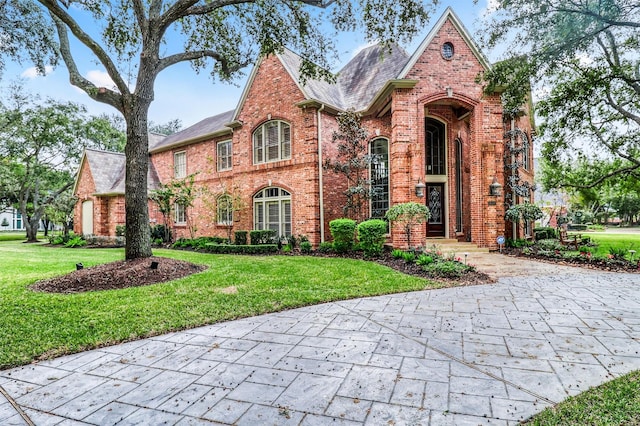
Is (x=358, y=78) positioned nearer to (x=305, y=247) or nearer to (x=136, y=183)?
(x=305, y=247)

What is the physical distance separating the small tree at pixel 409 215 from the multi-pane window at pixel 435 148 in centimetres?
333

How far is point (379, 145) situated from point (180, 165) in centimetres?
1176

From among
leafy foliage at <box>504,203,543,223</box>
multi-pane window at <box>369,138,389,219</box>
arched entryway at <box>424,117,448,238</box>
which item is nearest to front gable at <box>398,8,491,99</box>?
arched entryway at <box>424,117,448,238</box>

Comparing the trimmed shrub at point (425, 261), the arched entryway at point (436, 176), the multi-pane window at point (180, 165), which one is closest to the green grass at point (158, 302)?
the trimmed shrub at point (425, 261)

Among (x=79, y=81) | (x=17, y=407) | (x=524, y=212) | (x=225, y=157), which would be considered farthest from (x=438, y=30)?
(x=17, y=407)

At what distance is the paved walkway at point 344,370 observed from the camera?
228 cm

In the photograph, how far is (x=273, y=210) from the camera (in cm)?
1391

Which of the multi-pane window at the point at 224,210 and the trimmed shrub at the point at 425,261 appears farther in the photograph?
the multi-pane window at the point at 224,210

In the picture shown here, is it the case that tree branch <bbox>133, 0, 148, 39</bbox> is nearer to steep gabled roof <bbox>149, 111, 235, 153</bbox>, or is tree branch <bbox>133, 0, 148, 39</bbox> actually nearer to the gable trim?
steep gabled roof <bbox>149, 111, 235, 153</bbox>

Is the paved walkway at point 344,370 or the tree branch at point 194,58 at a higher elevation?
the tree branch at point 194,58

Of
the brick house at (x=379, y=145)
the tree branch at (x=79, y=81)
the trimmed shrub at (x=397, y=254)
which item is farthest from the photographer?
the brick house at (x=379, y=145)

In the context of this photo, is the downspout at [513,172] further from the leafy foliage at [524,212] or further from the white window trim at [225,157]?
the white window trim at [225,157]

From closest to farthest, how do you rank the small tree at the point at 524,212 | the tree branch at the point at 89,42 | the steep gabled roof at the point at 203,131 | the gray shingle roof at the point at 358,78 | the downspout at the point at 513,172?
the tree branch at the point at 89,42 → the small tree at the point at 524,212 → the downspout at the point at 513,172 → the gray shingle roof at the point at 358,78 → the steep gabled roof at the point at 203,131

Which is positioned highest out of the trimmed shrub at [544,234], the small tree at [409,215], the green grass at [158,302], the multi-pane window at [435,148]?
the multi-pane window at [435,148]
